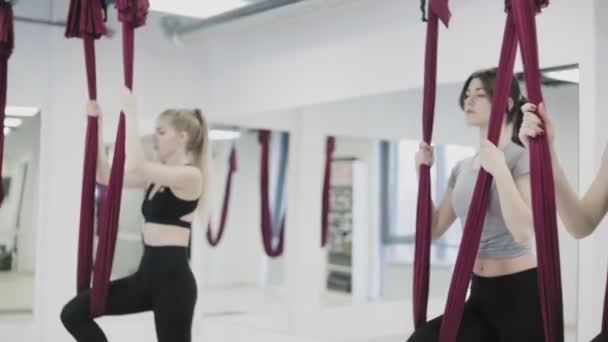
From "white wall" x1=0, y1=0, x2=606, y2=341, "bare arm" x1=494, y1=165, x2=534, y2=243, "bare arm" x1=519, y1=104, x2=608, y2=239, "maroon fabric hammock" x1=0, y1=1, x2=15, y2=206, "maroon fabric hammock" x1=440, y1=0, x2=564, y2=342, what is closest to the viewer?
"maroon fabric hammock" x1=440, y1=0, x2=564, y2=342

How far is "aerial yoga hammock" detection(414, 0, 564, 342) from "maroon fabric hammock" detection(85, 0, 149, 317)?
3.37 ft

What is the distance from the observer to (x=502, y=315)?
2170mm

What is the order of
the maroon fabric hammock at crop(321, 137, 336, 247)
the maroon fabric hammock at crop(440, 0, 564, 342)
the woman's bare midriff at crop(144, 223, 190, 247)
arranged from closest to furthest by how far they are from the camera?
1. the maroon fabric hammock at crop(440, 0, 564, 342)
2. the woman's bare midriff at crop(144, 223, 190, 247)
3. the maroon fabric hammock at crop(321, 137, 336, 247)

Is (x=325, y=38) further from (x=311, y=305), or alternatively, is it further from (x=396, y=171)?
(x=311, y=305)

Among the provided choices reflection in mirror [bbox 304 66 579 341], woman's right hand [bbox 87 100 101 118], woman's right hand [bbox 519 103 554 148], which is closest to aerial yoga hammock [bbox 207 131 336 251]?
reflection in mirror [bbox 304 66 579 341]

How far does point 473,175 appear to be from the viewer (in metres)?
2.30

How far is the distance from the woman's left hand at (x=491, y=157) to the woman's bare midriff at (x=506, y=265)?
17.6 inches

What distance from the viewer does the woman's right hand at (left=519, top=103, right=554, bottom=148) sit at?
1.72 m

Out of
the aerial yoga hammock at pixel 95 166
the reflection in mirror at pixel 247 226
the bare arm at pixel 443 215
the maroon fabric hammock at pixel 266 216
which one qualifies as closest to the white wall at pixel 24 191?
the reflection in mirror at pixel 247 226

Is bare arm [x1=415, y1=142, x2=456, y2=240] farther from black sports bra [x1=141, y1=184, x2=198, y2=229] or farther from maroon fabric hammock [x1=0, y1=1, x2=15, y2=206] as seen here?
maroon fabric hammock [x1=0, y1=1, x2=15, y2=206]

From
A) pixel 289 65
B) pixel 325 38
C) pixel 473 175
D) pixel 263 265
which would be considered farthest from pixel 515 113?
pixel 263 265

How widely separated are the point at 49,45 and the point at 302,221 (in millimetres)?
2274

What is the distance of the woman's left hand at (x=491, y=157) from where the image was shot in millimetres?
1899

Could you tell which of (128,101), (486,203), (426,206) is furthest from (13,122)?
(486,203)
